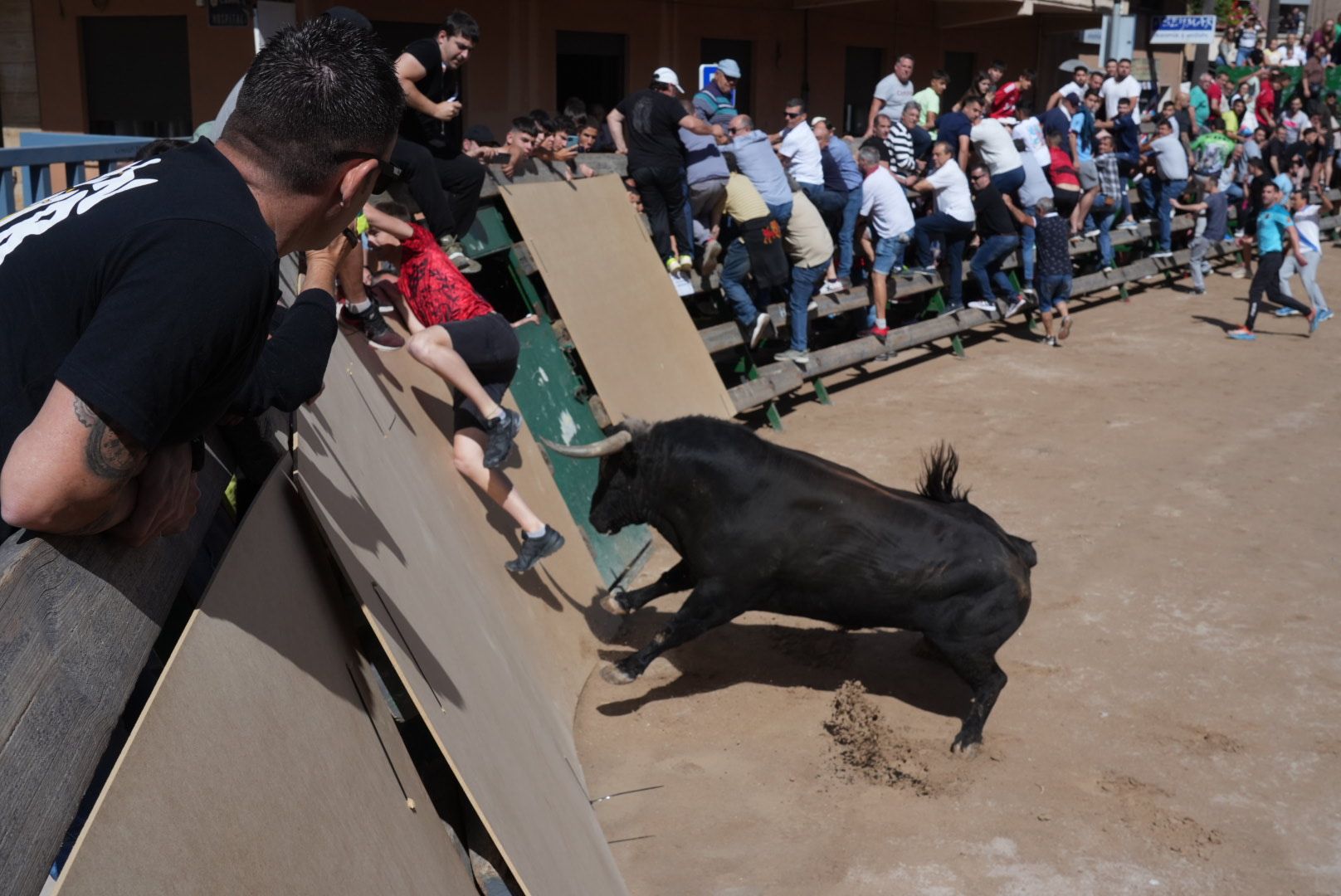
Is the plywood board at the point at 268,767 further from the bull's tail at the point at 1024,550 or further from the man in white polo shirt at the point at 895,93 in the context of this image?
the man in white polo shirt at the point at 895,93

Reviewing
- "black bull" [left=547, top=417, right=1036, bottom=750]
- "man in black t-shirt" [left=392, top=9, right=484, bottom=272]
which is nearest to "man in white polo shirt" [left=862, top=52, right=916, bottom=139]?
"man in black t-shirt" [left=392, top=9, right=484, bottom=272]

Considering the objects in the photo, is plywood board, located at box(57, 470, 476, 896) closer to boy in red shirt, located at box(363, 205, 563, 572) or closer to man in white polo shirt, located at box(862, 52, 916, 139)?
boy in red shirt, located at box(363, 205, 563, 572)

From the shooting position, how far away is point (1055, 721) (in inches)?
251

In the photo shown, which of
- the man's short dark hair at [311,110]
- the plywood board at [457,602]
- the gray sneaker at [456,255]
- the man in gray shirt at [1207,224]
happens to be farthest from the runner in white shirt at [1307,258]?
the man's short dark hair at [311,110]

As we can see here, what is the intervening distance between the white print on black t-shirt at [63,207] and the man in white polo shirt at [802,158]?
1036cm

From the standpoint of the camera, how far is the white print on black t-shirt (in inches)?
70.6

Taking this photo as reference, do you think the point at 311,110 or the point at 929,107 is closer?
the point at 311,110

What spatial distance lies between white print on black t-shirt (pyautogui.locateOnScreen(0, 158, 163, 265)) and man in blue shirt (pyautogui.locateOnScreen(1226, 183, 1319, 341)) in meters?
15.4

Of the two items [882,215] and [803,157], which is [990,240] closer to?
[882,215]

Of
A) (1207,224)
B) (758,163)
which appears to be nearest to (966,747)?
(758,163)

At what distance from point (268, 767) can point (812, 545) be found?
4.41 meters

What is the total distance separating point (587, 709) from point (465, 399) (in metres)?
1.71

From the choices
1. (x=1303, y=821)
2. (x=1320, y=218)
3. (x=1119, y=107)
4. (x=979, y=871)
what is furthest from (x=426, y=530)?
(x=1320, y=218)

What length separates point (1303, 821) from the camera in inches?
216
